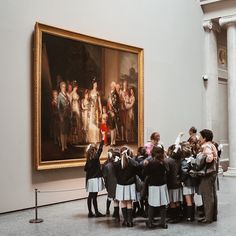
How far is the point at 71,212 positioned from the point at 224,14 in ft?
36.0

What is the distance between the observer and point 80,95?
34.9 ft

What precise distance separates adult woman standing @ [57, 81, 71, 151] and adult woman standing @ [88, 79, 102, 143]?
0.85 m

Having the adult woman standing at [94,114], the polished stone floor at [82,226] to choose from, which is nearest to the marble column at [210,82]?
the adult woman standing at [94,114]

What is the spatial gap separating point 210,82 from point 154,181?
9.88m

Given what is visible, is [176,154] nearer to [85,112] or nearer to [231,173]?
[85,112]

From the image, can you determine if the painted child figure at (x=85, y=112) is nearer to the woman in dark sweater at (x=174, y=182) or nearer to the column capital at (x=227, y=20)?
the woman in dark sweater at (x=174, y=182)

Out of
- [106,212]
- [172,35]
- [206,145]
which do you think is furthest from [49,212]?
[172,35]

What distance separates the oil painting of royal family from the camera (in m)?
9.88

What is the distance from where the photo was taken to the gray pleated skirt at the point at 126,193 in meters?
7.41

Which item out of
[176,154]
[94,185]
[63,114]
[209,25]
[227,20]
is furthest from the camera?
[209,25]

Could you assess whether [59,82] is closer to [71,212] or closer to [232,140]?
[71,212]

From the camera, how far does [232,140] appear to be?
52.2 ft

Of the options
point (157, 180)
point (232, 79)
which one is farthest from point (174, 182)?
point (232, 79)

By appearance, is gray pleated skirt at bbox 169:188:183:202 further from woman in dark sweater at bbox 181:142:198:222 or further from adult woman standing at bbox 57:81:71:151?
adult woman standing at bbox 57:81:71:151
